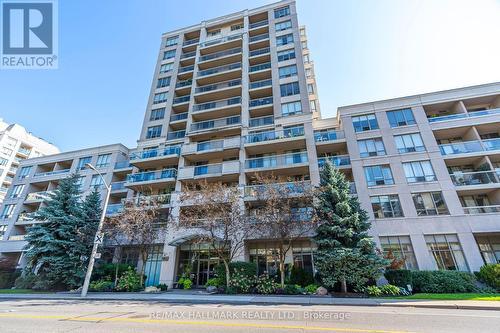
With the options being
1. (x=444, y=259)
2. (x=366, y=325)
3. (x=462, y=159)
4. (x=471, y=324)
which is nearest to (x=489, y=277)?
(x=444, y=259)

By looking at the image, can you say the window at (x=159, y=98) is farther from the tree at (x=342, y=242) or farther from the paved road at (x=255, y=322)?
the paved road at (x=255, y=322)

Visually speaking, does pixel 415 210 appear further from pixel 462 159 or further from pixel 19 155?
pixel 19 155

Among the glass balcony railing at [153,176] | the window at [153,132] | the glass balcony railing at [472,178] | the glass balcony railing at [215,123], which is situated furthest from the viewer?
the window at [153,132]

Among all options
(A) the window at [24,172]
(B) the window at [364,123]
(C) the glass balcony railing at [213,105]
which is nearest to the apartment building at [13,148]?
Answer: (A) the window at [24,172]

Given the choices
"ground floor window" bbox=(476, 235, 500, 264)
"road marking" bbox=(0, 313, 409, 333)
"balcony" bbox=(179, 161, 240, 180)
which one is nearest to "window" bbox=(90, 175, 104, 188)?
"balcony" bbox=(179, 161, 240, 180)

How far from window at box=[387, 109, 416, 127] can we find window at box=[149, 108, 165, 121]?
94.8 feet

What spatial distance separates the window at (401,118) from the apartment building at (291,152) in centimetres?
12

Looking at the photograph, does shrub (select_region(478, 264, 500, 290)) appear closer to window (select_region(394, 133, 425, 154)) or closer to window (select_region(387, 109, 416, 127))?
window (select_region(394, 133, 425, 154))

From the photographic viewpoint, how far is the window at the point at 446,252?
18578 millimetres

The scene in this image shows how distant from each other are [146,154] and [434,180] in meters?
31.0

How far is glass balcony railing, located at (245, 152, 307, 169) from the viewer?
24109 millimetres

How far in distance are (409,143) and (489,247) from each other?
35.6ft

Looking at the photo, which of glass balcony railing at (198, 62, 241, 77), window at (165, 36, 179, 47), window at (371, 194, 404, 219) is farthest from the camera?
window at (165, 36, 179, 47)

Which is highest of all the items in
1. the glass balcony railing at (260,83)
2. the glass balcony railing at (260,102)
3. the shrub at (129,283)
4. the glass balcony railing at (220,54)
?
the glass balcony railing at (220,54)
